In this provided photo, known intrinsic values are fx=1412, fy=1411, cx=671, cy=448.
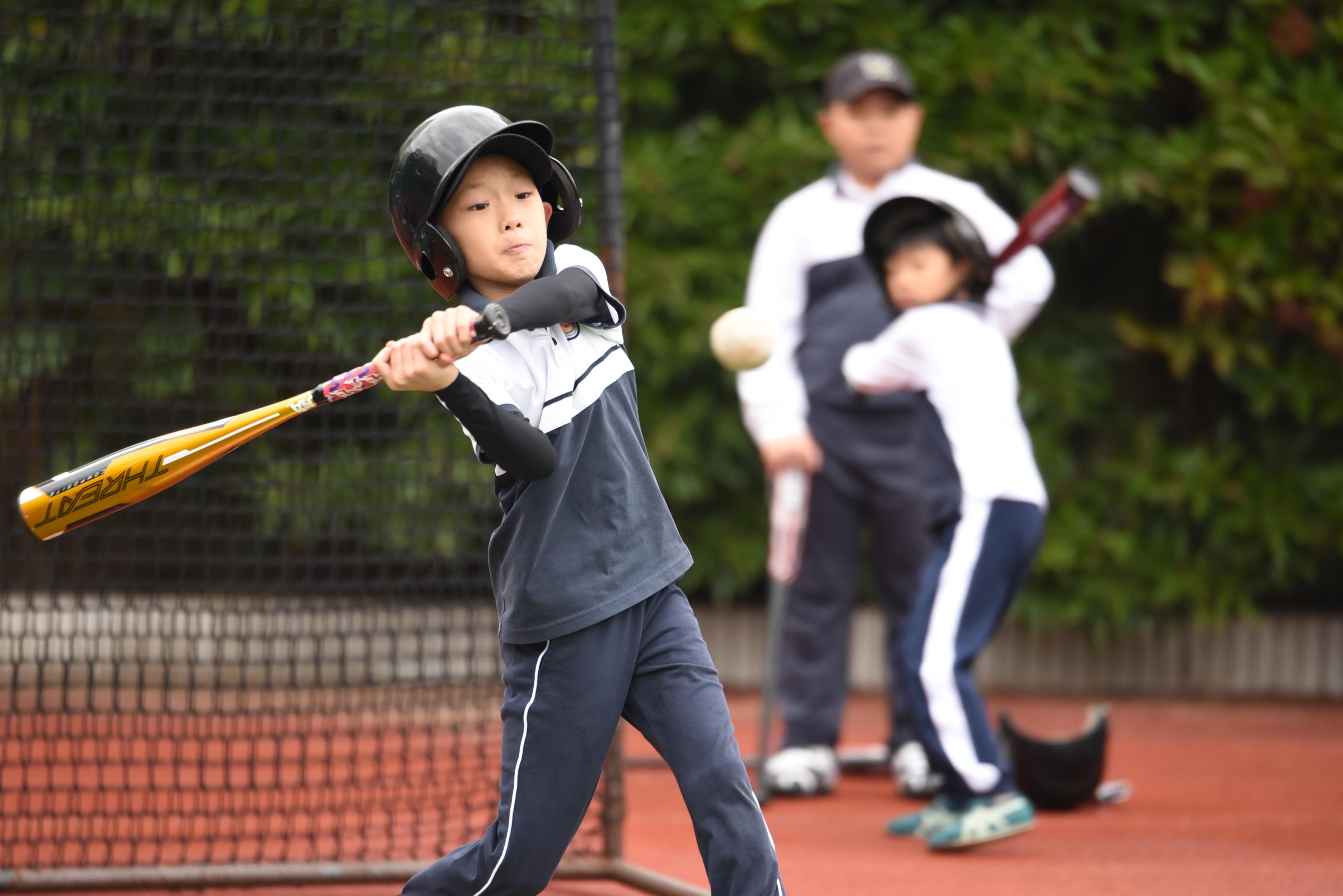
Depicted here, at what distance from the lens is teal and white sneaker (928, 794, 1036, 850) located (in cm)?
348

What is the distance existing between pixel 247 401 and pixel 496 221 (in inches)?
76.6

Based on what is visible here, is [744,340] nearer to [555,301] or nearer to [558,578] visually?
[555,301]

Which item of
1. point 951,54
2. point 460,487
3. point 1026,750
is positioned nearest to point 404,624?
point 460,487

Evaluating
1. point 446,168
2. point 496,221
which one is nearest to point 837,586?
point 496,221

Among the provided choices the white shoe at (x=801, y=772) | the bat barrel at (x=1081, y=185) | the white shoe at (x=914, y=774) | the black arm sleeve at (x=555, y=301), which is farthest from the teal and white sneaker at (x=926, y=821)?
the black arm sleeve at (x=555, y=301)

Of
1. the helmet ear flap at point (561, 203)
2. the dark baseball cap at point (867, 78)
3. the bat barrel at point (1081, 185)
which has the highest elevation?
the dark baseball cap at point (867, 78)

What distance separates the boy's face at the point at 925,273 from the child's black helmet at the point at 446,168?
162 cm

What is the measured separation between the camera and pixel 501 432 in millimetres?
2109

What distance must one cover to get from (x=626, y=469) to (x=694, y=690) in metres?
0.38

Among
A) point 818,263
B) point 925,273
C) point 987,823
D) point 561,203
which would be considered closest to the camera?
point 561,203

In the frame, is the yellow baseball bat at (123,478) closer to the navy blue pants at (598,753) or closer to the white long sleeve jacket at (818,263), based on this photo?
the navy blue pants at (598,753)

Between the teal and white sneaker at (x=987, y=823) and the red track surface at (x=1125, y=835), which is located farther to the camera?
the teal and white sneaker at (x=987, y=823)

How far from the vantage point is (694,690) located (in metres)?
2.31

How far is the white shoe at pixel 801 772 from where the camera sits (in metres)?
4.29
